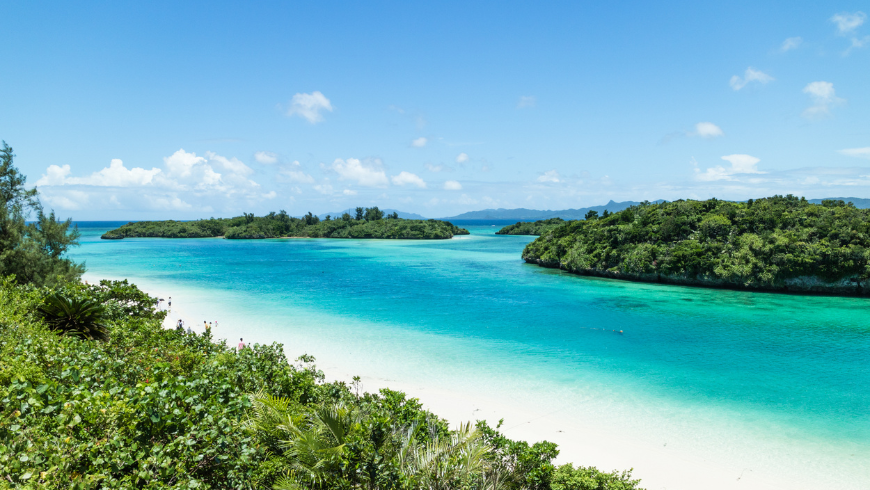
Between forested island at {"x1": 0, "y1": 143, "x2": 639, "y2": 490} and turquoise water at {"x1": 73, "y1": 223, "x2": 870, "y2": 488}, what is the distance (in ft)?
23.1

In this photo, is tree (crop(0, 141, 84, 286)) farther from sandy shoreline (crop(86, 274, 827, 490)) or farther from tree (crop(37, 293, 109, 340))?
sandy shoreline (crop(86, 274, 827, 490))

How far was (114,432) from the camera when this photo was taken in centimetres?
477

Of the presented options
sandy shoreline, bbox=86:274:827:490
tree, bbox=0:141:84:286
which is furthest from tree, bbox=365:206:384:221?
sandy shoreline, bbox=86:274:827:490

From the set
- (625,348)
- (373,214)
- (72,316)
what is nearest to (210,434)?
(72,316)

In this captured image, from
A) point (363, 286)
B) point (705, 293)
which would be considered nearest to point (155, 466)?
point (363, 286)

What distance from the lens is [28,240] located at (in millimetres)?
18766

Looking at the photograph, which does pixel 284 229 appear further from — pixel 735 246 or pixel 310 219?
pixel 735 246

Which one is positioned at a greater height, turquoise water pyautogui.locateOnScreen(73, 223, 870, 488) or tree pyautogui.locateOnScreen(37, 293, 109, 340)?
tree pyautogui.locateOnScreen(37, 293, 109, 340)

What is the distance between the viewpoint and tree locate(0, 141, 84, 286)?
18000 millimetres

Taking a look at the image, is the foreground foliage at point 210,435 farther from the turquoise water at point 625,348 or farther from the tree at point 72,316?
the turquoise water at point 625,348

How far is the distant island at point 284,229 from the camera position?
12300cm

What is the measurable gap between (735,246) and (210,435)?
4513 centimetres

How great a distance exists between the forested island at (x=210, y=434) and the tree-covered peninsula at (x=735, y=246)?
3759 centimetres

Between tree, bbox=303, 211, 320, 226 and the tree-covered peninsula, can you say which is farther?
tree, bbox=303, 211, 320, 226
